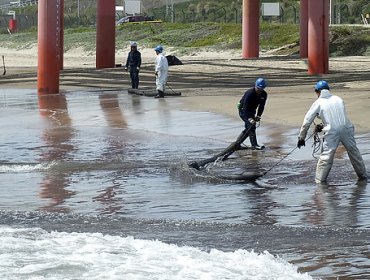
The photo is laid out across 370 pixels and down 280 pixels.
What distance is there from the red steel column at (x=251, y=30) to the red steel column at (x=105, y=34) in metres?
8.89

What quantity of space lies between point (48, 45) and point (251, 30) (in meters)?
20.3

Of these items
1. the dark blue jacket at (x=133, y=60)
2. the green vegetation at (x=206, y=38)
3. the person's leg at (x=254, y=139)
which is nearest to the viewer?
the person's leg at (x=254, y=139)

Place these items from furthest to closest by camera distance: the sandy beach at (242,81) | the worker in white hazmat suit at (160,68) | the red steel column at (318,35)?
the red steel column at (318,35) < the worker in white hazmat suit at (160,68) < the sandy beach at (242,81)

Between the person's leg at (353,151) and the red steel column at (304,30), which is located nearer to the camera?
the person's leg at (353,151)

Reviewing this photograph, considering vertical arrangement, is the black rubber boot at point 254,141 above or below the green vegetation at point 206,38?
below

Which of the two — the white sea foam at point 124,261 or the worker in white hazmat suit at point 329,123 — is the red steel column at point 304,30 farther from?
the white sea foam at point 124,261

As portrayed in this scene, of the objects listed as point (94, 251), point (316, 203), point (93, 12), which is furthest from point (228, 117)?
point (93, 12)

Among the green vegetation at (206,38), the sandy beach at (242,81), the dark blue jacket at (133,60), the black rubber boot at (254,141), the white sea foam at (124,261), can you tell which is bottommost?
the white sea foam at (124,261)

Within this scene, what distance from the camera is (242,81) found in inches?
1491

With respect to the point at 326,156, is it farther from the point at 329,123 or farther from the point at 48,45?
the point at 48,45

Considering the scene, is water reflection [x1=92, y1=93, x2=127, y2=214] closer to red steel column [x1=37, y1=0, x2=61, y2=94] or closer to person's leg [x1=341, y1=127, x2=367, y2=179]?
red steel column [x1=37, y1=0, x2=61, y2=94]

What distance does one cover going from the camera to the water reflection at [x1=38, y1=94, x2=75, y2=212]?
1526 centimetres

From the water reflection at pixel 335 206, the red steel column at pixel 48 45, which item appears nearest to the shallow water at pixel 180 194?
the water reflection at pixel 335 206

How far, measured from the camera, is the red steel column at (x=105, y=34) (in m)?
44.5
